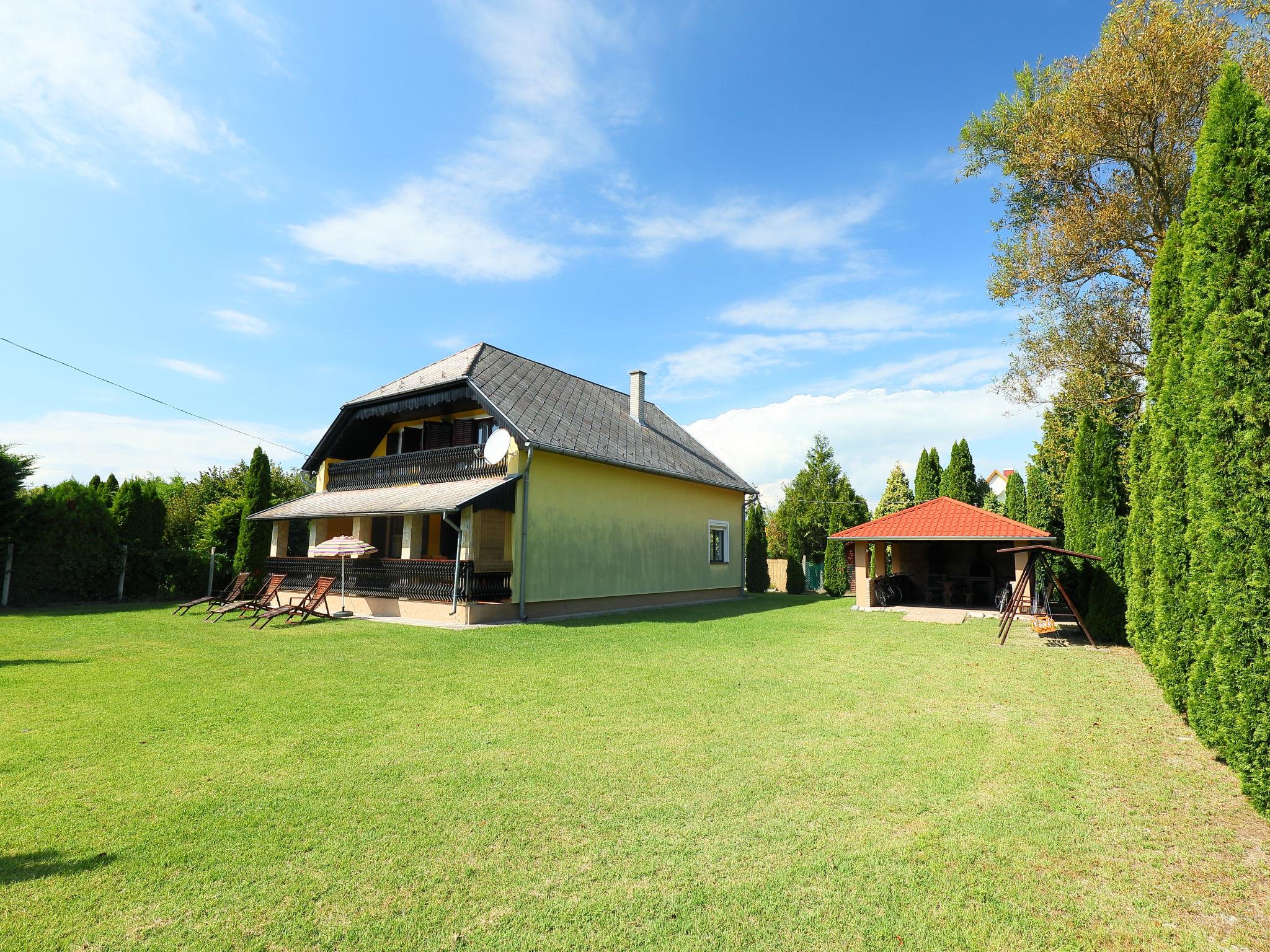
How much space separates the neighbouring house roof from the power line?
19.2 metres

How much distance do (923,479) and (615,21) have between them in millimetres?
21570


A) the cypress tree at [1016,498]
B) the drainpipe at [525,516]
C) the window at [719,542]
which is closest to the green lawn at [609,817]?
the drainpipe at [525,516]

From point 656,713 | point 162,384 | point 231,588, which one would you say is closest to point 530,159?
point 656,713

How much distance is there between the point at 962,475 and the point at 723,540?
9978mm

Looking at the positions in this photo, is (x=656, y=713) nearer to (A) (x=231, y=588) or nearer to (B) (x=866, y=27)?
(B) (x=866, y=27)

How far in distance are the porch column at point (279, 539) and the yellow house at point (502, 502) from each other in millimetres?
67

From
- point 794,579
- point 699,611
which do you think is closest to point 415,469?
point 699,611

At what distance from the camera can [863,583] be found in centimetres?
2006

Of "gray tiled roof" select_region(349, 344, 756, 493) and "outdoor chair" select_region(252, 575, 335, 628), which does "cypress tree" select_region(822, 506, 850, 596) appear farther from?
"outdoor chair" select_region(252, 575, 335, 628)

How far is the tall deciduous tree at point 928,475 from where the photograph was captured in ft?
86.0

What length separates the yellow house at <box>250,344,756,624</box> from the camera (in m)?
15.6

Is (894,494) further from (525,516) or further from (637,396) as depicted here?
(525,516)

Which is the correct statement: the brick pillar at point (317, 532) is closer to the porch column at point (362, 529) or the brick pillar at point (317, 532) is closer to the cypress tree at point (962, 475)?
the porch column at point (362, 529)

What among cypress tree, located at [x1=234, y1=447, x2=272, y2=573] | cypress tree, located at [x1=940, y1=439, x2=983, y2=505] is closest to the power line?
cypress tree, located at [x1=234, y1=447, x2=272, y2=573]
